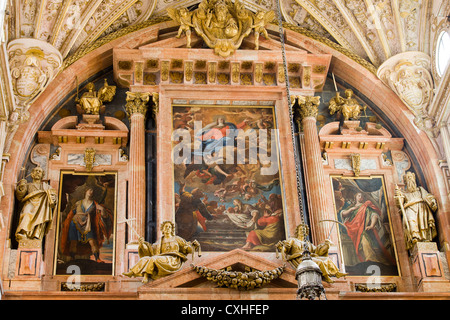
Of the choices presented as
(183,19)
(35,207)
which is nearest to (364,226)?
(183,19)

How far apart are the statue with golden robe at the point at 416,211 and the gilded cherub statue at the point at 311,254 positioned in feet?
7.01

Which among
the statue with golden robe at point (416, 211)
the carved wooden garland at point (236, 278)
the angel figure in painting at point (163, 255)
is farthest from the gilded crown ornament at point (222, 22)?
the carved wooden garland at point (236, 278)

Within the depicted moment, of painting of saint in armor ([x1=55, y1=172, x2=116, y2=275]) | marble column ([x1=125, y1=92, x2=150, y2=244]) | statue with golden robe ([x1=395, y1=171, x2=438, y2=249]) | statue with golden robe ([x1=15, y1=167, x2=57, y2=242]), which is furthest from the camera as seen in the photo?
statue with golden robe ([x1=395, y1=171, x2=438, y2=249])

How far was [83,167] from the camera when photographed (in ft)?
64.3

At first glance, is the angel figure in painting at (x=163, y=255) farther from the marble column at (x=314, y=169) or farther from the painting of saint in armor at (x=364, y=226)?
the painting of saint in armor at (x=364, y=226)

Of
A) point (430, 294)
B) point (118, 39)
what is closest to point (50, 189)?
point (118, 39)

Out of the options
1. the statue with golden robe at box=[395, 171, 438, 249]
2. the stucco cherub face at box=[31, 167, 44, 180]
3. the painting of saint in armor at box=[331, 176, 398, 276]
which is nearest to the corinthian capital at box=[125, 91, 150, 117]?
the stucco cherub face at box=[31, 167, 44, 180]

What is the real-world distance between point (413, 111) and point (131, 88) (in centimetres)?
646

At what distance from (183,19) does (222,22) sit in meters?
0.93

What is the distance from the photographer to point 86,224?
61.8 feet

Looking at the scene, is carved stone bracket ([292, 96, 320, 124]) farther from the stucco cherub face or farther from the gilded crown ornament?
the stucco cherub face

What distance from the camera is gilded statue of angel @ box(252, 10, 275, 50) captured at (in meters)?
21.3

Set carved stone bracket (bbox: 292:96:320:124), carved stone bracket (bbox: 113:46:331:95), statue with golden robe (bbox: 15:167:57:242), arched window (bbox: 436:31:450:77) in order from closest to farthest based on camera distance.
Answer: statue with golden robe (bbox: 15:167:57:242) < arched window (bbox: 436:31:450:77) < carved stone bracket (bbox: 292:96:320:124) < carved stone bracket (bbox: 113:46:331:95)

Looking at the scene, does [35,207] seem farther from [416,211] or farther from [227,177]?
[416,211]
